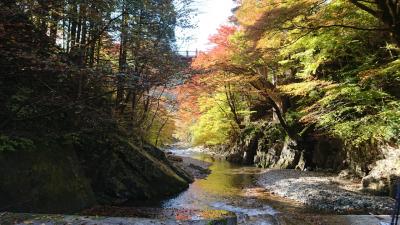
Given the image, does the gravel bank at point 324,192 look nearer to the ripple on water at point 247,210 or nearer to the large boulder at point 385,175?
the large boulder at point 385,175

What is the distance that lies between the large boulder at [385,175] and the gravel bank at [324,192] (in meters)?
0.45

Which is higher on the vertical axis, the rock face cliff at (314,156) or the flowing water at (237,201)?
the rock face cliff at (314,156)

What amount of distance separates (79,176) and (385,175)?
9.41 meters

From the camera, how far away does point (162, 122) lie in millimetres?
23672

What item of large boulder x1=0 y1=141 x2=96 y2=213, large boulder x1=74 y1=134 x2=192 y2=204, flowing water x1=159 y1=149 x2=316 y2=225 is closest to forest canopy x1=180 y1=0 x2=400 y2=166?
large boulder x1=74 y1=134 x2=192 y2=204

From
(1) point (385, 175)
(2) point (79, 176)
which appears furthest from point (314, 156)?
(2) point (79, 176)

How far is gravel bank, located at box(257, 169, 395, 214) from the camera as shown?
1002cm

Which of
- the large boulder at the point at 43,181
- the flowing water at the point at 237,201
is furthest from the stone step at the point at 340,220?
the large boulder at the point at 43,181

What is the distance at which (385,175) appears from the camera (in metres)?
11.4

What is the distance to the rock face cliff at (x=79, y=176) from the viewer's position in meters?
6.86

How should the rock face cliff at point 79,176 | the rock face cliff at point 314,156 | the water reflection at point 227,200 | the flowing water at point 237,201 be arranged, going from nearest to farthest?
the rock face cliff at point 79,176 → the water reflection at point 227,200 → the flowing water at point 237,201 → the rock face cliff at point 314,156

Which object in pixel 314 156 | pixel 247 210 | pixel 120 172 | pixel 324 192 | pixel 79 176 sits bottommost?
pixel 247 210

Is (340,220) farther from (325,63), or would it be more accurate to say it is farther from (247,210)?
(325,63)

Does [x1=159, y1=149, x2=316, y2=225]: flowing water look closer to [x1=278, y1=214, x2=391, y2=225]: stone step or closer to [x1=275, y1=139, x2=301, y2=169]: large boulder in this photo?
[x1=278, y1=214, x2=391, y2=225]: stone step
